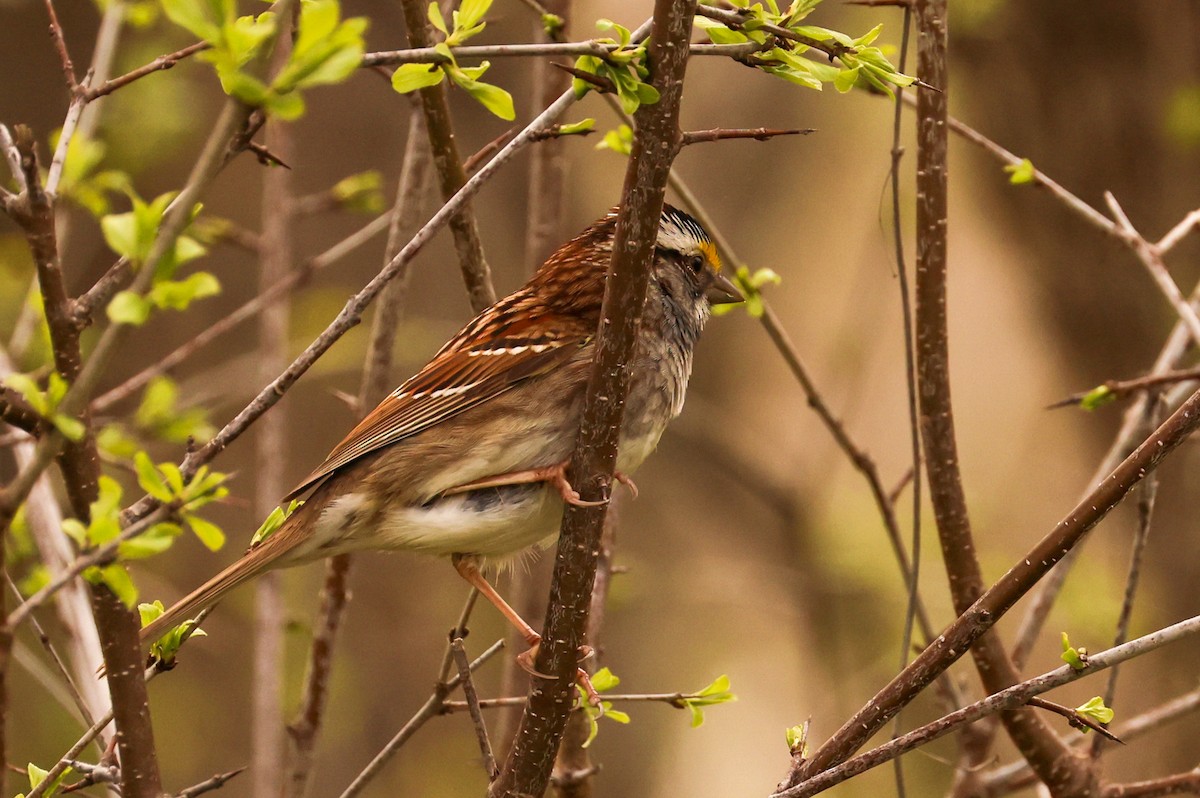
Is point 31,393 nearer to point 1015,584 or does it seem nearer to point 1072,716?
point 1015,584

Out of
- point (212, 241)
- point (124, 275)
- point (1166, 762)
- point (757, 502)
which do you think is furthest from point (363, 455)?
point (757, 502)

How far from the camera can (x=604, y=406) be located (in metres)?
2.22

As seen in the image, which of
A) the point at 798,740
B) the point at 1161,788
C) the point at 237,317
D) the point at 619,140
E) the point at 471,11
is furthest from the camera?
the point at 237,317

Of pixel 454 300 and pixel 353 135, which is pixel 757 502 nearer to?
pixel 454 300

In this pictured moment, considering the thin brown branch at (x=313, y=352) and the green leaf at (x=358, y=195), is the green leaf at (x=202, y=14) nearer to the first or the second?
the thin brown branch at (x=313, y=352)

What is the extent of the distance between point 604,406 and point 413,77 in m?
0.63

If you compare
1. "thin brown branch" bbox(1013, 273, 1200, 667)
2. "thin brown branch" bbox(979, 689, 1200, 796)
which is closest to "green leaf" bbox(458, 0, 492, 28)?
"thin brown branch" bbox(1013, 273, 1200, 667)

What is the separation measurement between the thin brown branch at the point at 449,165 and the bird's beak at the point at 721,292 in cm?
59

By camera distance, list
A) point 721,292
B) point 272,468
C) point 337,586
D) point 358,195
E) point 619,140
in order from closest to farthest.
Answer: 1. point 619,140
2. point 337,586
3. point 721,292
4. point 272,468
5. point 358,195

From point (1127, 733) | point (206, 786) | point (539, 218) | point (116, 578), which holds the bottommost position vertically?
point (206, 786)

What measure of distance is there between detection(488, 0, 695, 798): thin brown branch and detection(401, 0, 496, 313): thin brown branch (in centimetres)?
73

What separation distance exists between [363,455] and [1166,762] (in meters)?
3.86

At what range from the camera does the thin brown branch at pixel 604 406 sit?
199 cm

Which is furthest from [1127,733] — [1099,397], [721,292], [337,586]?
[337,586]
